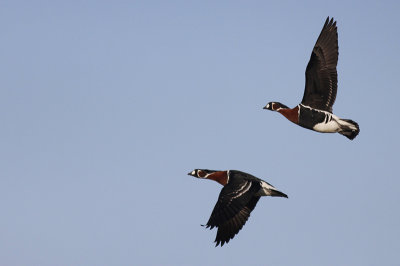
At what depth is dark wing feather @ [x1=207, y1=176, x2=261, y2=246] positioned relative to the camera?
1007 inches

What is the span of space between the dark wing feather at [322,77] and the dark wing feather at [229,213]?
19.5 feet

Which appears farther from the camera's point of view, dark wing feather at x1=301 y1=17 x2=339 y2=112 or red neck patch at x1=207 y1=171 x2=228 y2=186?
dark wing feather at x1=301 y1=17 x2=339 y2=112

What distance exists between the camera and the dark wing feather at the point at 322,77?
30.1 metres

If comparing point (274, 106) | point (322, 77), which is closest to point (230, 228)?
point (274, 106)

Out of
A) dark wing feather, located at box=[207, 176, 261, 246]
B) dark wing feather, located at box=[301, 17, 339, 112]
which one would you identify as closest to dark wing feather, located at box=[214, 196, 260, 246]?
dark wing feather, located at box=[207, 176, 261, 246]

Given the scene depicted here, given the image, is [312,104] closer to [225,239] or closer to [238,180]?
[238,180]

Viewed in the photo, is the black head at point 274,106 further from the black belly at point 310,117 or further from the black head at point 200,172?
the black head at point 200,172

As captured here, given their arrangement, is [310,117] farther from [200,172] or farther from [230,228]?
[230,228]

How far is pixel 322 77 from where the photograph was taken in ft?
98.9

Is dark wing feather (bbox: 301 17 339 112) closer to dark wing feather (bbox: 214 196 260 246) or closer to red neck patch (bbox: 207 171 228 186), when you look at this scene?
red neck patch (bbox: 207 171 228 186)

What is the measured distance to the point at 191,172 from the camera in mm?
29969

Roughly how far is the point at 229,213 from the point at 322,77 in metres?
7.63

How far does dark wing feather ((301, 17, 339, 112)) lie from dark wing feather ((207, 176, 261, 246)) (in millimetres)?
5929

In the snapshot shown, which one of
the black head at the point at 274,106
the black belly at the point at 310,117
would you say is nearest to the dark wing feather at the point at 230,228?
the black belly at the point at 310,117
